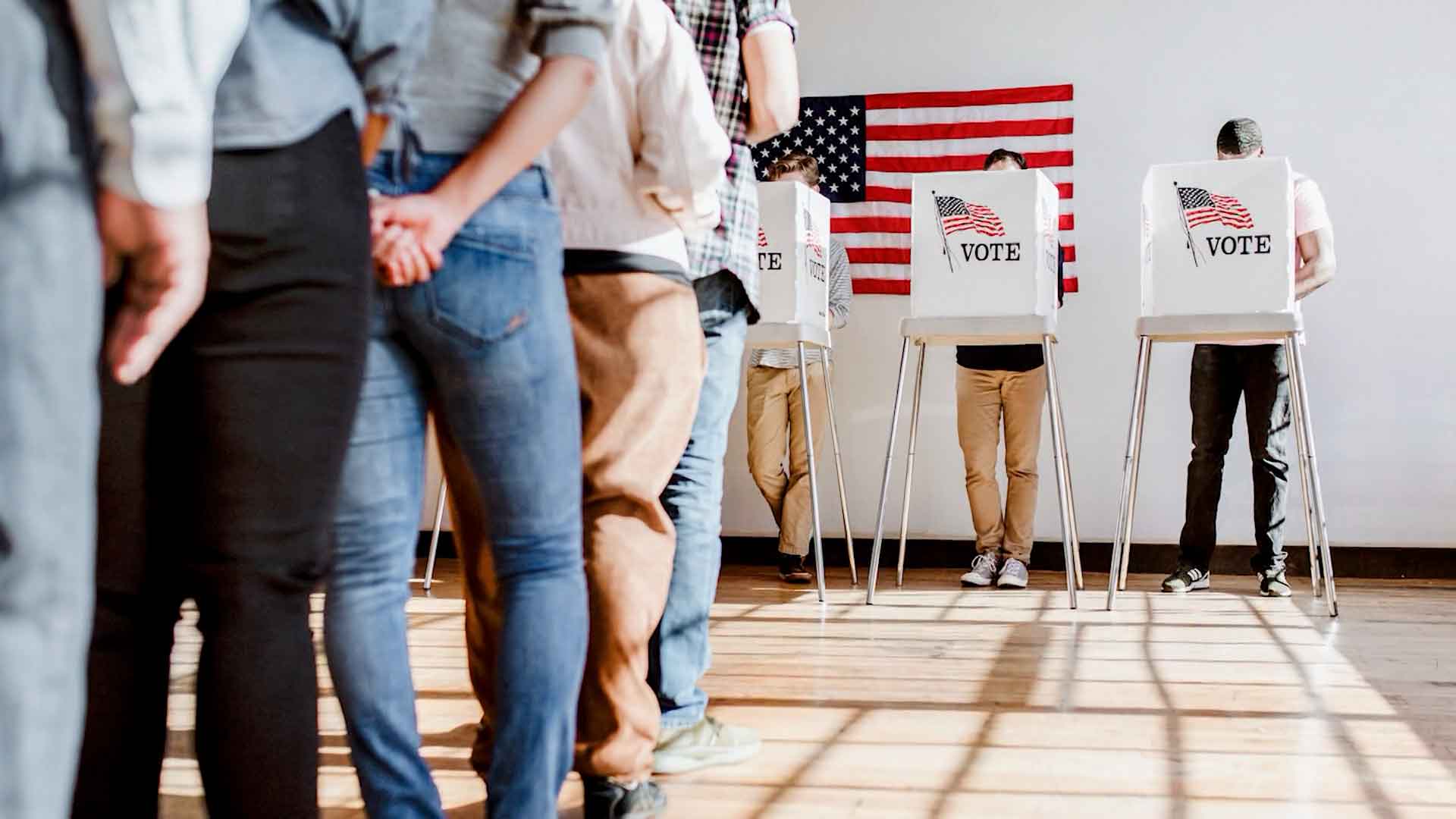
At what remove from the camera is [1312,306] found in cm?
505

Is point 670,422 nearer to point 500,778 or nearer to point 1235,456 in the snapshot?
point 500,778

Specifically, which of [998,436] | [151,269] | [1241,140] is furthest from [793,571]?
[151,269]

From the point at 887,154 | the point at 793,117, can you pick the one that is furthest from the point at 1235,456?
the point at 793,117

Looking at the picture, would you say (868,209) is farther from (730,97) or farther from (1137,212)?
(730,97)

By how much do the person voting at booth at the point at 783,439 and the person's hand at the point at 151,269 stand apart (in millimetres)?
4013

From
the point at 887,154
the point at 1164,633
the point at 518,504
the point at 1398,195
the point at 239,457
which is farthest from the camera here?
the point at 887,154

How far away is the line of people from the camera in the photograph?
2.31 ft

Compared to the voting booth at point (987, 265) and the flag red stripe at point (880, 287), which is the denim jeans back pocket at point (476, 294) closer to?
the voting booth at point (987, 265)

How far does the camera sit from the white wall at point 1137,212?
4.99m

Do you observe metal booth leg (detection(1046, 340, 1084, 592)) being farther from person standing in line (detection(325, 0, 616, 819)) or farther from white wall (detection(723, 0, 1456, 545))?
person standing in line (detection(325, 0, 616, 819))

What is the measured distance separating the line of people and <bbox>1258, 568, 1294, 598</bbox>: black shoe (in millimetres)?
3144

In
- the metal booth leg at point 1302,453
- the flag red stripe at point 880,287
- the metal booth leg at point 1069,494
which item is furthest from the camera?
the flag red stripe at point 880,287

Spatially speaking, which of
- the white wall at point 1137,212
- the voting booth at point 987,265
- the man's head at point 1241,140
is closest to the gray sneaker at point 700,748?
the voting booth at point 987,265

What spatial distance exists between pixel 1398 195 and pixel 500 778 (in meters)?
4.91
